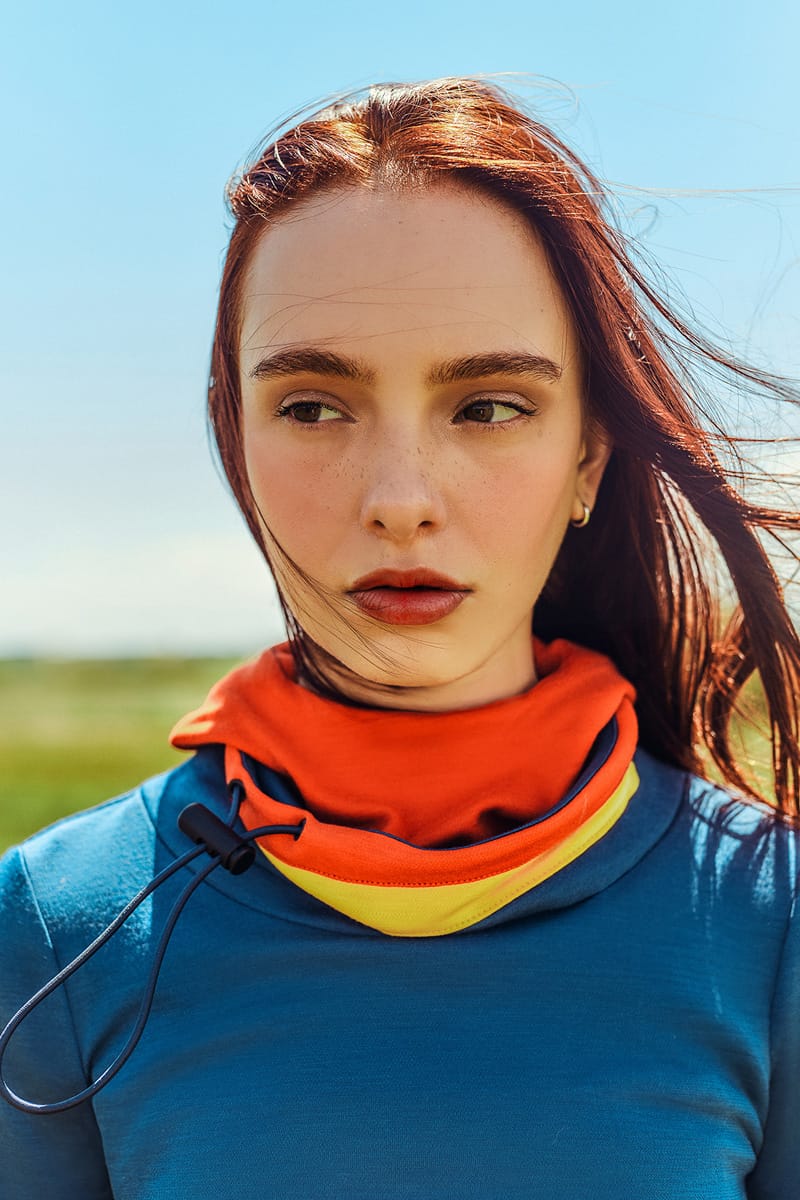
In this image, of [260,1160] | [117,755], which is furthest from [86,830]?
[117,755]

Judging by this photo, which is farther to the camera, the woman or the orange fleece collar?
the orange fleece collar

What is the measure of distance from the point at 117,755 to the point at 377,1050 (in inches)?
331

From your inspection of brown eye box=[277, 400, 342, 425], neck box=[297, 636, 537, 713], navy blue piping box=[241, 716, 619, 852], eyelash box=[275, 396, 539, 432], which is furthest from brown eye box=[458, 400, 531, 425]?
navy blue piping box=[241, 716, 619, 852]

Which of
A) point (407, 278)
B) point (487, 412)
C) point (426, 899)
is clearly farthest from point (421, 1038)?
point (407, 278)

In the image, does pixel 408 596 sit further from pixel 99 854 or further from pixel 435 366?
pixel 99 854

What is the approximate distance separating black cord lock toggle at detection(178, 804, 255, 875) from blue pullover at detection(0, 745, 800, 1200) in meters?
0.08

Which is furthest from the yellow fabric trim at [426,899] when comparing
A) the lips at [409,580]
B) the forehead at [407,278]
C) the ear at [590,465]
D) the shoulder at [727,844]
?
the forehead at [407,278]

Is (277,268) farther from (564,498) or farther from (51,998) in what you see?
(51,998)

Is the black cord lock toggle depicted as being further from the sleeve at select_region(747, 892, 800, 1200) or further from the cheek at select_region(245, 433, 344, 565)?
the sleeve at select_region(747, 892, 800, 1200)

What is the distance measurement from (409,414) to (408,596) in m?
0.19

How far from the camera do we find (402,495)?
1.21 meters

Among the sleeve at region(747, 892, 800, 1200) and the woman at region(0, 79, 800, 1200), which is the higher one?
the woman at region(0, 79, 800, 1200)

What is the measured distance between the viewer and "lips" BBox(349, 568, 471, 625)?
4.15 feet

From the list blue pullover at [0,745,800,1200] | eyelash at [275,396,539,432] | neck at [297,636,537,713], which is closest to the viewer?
blue pullover at [0,745,800,1200]
